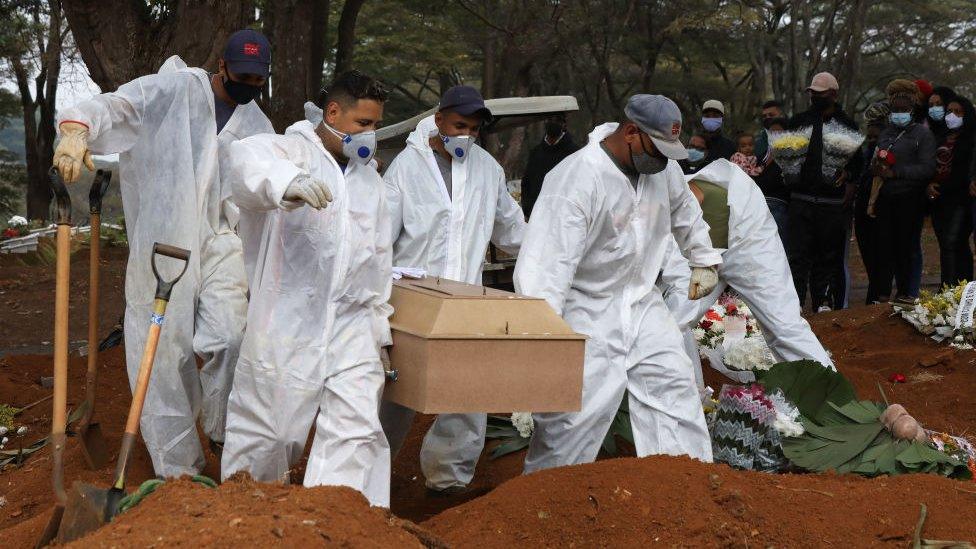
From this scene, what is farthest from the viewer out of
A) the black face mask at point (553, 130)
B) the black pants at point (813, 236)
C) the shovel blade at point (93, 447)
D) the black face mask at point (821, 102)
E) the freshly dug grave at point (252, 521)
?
the black face mask at point (553, 130)

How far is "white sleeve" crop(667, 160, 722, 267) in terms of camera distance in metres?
Answer: 6.29

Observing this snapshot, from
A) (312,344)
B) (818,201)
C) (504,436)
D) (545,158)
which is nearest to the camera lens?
(312,344)

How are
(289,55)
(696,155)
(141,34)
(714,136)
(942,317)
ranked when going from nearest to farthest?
(141,34)
(696,155)
(942,317)
(714,136)
(289,55)

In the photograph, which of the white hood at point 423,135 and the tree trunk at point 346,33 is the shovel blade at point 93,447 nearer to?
the white hood at point 423,135

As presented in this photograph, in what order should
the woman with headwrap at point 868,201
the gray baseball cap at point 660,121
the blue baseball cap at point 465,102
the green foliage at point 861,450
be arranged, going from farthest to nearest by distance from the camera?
the woman with headwrap at point 868,201, the blue baseball cap at point 465,102, the green foliage at point 861,450, the gray baseball cap at point 660,121

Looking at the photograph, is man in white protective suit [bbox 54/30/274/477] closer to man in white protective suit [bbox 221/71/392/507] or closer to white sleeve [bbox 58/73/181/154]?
white sleeve [bbox 58/73/181/154]

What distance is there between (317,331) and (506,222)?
265 cm

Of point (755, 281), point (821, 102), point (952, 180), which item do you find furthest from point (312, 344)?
point (952, 180)

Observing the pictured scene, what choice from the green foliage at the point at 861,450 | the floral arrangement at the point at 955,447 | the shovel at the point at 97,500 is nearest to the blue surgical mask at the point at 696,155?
the green foliage at the point at 861,450

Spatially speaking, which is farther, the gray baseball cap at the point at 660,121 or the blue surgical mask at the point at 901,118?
the blue surgical mask at the point at 901,118

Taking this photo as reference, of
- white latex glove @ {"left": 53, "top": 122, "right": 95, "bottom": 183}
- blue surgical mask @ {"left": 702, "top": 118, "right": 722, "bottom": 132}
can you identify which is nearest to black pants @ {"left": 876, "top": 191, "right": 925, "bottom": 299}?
blue surgical mask @ {"left": 702, "top": 118, "right": 722, "bottom": 132}

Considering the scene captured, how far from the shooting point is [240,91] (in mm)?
6137

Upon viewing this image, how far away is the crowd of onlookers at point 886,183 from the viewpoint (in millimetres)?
11242

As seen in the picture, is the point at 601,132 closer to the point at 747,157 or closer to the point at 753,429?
the point at 753,429
